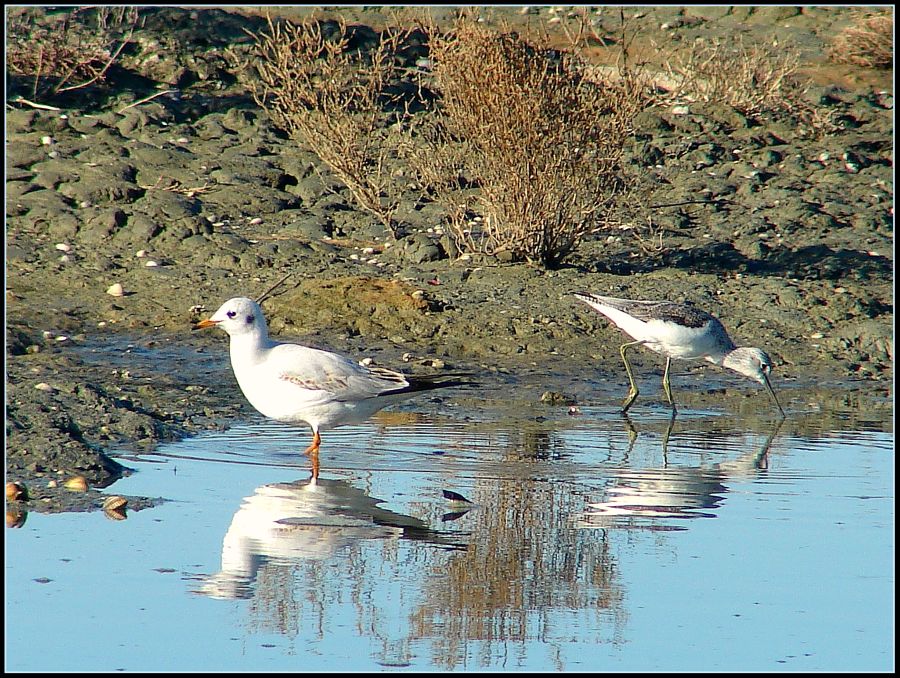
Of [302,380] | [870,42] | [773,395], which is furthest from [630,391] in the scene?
[870,42]

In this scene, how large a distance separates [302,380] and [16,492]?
1674mm

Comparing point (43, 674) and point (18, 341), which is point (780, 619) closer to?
point (43, 674)

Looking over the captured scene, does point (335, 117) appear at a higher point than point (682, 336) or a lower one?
higher

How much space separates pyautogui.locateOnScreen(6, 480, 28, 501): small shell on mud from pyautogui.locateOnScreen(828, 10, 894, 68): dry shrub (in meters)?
14.0

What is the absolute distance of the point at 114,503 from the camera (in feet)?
19.6

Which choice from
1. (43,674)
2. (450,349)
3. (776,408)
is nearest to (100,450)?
(43,674)

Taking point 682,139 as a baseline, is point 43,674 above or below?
below

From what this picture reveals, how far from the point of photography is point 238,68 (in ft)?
48.8

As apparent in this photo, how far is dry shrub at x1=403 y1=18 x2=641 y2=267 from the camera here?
10781 mm

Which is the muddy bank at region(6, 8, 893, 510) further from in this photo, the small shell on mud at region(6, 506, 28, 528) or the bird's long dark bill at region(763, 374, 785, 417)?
the small shell on mud at region(6, 506, 28, 528)

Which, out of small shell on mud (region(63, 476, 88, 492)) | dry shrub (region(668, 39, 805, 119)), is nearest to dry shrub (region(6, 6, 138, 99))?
dry shrub (region(668, 39, 805, 119))

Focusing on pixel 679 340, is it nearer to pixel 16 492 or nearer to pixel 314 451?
pixel 314 451

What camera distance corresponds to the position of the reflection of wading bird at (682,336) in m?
9.30

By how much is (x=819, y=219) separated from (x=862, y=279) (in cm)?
124
